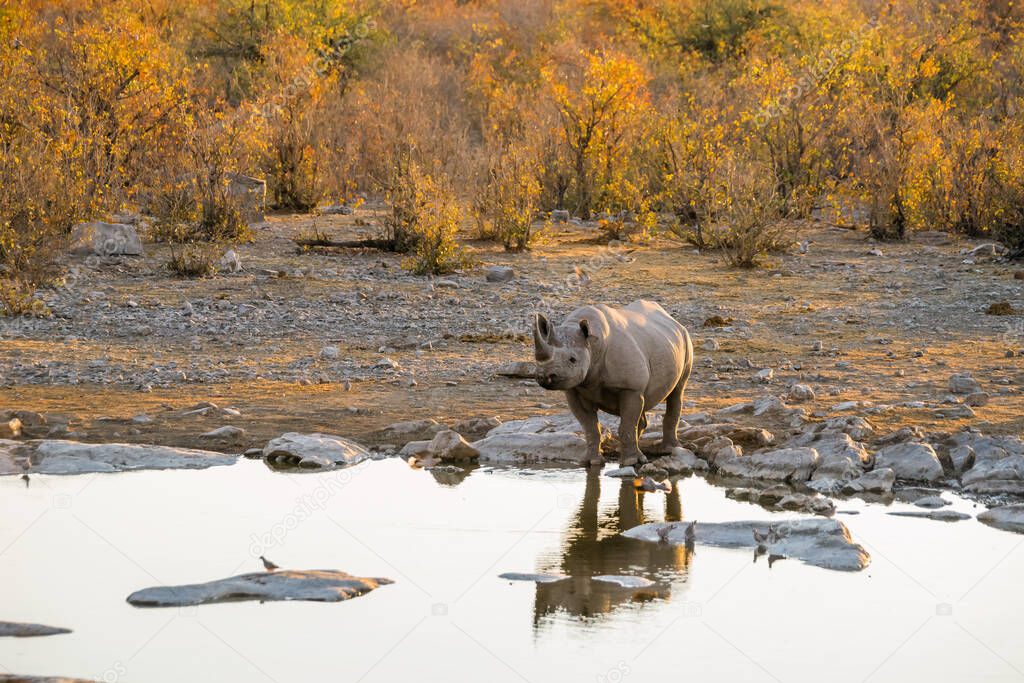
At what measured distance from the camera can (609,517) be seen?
8703mm

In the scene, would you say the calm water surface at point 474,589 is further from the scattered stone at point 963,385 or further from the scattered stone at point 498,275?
the scattered stone at point 498,275

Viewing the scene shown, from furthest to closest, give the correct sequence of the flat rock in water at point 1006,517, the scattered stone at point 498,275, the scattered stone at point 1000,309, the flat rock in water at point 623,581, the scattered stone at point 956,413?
the scattered stone at point 498,275, the scattered stone at point 1000,309, the scattered stone at point 956,413, the flat rock in water at point 1006,517, the flat rock in water at point 623,581

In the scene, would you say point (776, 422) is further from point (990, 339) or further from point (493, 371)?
point (990, 339)

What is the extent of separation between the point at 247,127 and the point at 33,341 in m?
8.25

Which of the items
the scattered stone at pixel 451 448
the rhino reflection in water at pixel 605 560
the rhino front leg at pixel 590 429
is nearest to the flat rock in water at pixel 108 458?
the scattered stone at pixel 451 448

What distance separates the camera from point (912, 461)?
9.59 metres

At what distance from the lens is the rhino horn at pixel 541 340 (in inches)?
352

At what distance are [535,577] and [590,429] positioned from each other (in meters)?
2.62

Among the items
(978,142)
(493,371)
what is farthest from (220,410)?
(978,142)

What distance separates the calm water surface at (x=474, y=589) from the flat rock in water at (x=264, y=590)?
0.10m

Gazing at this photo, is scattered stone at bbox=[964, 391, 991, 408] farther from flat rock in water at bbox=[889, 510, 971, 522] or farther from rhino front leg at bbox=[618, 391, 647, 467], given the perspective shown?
rhino front leg at bbox=[618, 391, 647, 467]

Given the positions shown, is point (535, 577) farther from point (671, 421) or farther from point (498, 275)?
point (498, 275)

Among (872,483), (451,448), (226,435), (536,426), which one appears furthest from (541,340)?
(226,435)

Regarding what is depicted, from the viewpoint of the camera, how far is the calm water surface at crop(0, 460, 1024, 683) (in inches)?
Answer: 241
